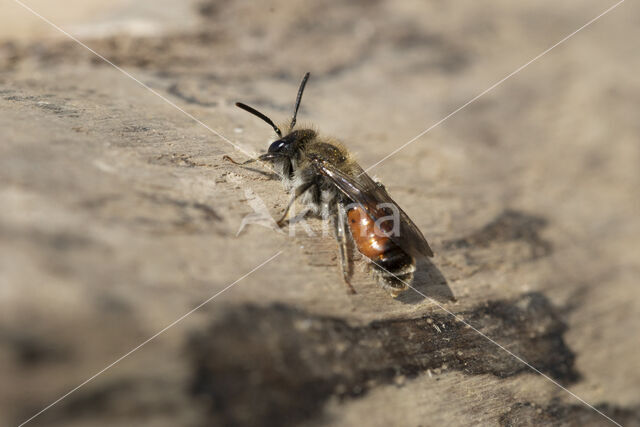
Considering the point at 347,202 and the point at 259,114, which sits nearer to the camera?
the point at 347,202

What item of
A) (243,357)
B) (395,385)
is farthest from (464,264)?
(243,357)

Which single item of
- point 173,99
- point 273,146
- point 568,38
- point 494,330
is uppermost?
point 568,38

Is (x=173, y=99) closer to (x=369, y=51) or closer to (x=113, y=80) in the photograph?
(x=113, y=80)
